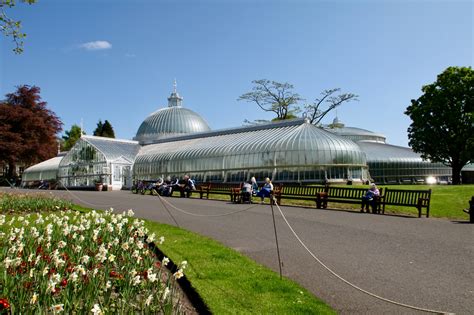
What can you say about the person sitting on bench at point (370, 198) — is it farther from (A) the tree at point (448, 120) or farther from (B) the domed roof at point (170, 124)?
(B) the domed roof at point (170, 124)

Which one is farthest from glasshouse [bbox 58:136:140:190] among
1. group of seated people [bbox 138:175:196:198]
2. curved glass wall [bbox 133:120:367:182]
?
group of seated people [bbox 138:175:196:198]

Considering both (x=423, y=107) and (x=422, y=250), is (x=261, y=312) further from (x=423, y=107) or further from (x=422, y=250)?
(x=423, y=107)

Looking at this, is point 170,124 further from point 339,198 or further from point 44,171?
point 339,198

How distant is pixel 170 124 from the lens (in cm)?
6353

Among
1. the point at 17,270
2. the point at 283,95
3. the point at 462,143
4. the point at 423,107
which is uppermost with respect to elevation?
the point at 283,95

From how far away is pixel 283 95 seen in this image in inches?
2116

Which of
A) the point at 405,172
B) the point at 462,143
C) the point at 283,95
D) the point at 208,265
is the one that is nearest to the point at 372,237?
the point at 208,265

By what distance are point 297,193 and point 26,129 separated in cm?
4870

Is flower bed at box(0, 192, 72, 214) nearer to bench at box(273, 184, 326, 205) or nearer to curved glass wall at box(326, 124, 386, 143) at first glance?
bench at box(273, 184, 326, 205)

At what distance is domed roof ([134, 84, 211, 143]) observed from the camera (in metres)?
62.9

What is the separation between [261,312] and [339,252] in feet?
13.9

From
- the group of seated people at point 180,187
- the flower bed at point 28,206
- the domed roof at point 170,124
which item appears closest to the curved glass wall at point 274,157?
the group of seated people at point 180,187

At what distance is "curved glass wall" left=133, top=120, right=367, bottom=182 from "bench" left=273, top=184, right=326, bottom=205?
335 inches

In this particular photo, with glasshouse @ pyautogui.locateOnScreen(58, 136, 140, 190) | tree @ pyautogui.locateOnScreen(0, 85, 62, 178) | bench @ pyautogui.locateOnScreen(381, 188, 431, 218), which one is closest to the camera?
bench @ pyautogui.locateOnScreen(381, 188, 431, 218)
